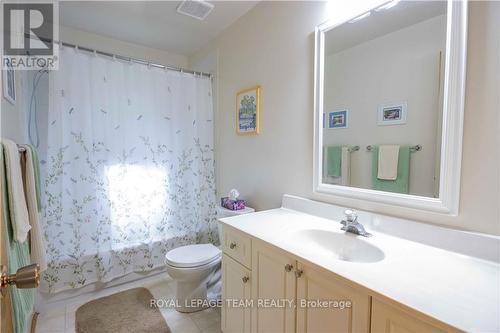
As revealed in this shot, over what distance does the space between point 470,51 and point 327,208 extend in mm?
941

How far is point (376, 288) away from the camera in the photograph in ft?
2.49

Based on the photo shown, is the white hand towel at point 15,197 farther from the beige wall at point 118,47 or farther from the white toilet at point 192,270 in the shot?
the beige wall at point 118,47

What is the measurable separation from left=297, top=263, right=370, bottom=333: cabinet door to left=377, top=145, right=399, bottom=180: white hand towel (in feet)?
2.12

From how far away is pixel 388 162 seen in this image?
49.6 inches

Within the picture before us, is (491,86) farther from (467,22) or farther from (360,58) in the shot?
(360,58)

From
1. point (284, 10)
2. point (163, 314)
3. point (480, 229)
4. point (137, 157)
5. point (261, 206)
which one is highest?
point (284, 10)

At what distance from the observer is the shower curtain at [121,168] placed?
6.14 feet

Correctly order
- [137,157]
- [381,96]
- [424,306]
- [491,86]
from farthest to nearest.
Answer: [137,157] → [381,96] → [491,86] → [424,306]

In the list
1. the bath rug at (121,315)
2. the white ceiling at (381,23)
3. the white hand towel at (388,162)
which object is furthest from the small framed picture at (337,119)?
the bath rug at (121,315)

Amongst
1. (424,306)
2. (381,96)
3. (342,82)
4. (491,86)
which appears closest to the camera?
(424,306)

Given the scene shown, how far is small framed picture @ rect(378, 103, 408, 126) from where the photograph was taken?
119 cm

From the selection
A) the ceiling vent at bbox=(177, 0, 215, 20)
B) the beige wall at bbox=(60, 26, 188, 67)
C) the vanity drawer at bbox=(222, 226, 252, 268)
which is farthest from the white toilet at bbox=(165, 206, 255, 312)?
the beige wall at bbox=(60, 26, 188, 67)

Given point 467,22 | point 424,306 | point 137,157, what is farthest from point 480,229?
point 137,157

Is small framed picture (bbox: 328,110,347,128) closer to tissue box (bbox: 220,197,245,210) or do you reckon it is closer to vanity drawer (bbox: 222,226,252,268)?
vanity drawer (bbox: 222,226,252,268)
